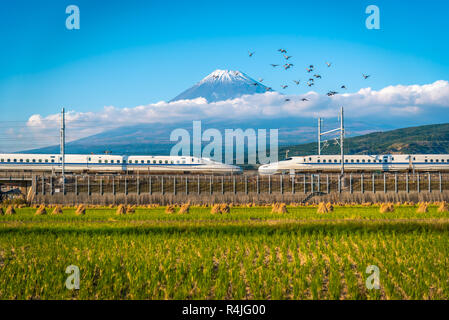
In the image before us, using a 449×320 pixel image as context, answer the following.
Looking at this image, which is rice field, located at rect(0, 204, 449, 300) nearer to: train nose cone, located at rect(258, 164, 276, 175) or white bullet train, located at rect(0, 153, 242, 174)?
white bullet train, located at rect(0, 153, 242, 174)

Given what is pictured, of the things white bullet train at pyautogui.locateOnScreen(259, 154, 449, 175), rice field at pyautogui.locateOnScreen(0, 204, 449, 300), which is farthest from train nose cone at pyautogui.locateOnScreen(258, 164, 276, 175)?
rice field at pyautogui.locateOnScreen(0, 204, 449, 300)

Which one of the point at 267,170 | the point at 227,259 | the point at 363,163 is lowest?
the point at 227,259

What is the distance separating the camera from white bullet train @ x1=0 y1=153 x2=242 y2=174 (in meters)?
83.2

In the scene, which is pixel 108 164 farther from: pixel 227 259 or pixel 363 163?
pixel 227 259

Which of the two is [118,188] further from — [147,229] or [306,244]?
[306,244]

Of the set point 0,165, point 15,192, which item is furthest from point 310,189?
point 0,165

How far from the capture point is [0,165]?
8312 centimetres

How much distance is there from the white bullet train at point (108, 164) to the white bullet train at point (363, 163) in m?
11.2

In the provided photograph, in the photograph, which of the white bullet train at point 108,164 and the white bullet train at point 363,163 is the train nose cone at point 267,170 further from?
the white bullet train at point 108,164

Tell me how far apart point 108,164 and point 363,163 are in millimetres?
45418

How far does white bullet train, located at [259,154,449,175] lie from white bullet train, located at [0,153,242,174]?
36.7 feet

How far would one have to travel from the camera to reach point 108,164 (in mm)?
84500

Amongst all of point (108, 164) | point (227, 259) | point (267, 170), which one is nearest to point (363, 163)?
point (267, 170)

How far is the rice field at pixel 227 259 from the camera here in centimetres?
1274
